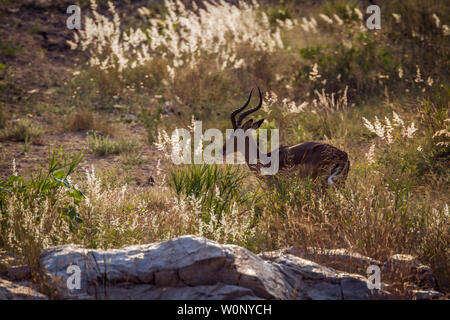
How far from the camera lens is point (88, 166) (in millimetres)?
7832

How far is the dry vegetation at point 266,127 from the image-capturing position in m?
4.34

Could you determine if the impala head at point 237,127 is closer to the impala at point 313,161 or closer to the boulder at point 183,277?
the impala at point 313,161

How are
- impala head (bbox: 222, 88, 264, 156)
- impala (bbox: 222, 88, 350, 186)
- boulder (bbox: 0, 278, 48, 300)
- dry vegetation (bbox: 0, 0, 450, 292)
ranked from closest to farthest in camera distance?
1. boulder (bbox: 0, 278, 48, 300)
2. dry vegetation (bbox: 0, 0, 450, 292)
3. impala (bbox: 222, 88, 350, 186)
4. impala head (bbox: 222, 88, 264, 156)

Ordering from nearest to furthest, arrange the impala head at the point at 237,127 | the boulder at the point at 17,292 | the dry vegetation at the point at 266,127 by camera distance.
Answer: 1. the boulder at the point at 17,292
2. the dry vegetation at the point at 266,127
3. the impala head at the point at 237,127

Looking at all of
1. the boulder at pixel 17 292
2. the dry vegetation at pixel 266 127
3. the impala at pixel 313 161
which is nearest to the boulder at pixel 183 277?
the boulder at pixel 17 292

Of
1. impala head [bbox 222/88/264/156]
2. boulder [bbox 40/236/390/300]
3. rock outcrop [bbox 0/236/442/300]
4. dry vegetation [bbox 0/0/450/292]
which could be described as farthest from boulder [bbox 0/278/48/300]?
impala head [bbox 222/88/264/156]

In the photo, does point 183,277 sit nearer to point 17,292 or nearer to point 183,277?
point 183,277

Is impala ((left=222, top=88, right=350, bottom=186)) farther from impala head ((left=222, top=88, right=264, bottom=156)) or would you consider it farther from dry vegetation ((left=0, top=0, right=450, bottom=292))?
dry vegetation ((left=0, top=0, right=450, bottom=292))

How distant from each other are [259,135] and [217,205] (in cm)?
300

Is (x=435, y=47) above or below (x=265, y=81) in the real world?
above

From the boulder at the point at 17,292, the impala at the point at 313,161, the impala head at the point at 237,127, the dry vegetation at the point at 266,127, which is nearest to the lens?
the boulder at the point at 17,292

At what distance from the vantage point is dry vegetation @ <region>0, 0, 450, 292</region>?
14.3ft

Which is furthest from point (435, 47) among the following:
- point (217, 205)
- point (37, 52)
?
point (37, 52)

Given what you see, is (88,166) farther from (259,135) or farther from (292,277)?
(292,277)
